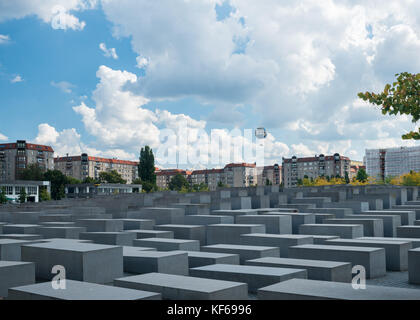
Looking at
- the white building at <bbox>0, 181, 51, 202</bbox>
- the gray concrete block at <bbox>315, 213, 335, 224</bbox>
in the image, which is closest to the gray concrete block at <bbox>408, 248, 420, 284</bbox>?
the gray concrete block at <bbox>315, 213, 335, 224</bbox>

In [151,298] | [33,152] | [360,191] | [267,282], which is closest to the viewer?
[151,298]

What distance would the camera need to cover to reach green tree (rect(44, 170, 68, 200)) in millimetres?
83500

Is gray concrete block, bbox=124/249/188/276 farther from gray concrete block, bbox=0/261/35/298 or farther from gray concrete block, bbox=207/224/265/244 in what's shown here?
gray concrete block, bbox=207/224/265/244

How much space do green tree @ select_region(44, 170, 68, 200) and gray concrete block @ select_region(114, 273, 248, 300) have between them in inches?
3162

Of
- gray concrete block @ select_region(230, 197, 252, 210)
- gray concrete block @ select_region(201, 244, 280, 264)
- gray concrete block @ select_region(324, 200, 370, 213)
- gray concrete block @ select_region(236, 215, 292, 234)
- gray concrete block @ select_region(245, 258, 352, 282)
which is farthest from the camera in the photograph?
gray concrete block @ select_region(230, 197, 252, 210)
